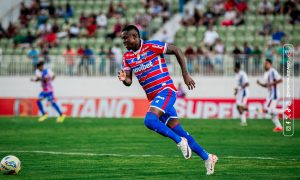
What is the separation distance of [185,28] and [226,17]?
97.4 inches

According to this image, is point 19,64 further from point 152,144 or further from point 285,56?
point 152,144

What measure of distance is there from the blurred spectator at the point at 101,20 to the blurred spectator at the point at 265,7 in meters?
9.26

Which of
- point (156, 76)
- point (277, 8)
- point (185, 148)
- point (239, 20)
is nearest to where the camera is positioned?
point (185, 148)

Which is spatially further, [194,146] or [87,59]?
[87,59]

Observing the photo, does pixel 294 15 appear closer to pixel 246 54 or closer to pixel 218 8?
pixel 246 54

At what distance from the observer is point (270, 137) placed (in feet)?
86.9

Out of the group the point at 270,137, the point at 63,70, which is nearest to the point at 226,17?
the point at 63,70

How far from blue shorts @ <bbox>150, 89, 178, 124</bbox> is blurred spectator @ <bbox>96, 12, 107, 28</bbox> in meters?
31.8

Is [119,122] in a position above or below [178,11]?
below

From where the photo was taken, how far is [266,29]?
4384 cm

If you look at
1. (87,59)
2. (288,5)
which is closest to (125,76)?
(87,59)

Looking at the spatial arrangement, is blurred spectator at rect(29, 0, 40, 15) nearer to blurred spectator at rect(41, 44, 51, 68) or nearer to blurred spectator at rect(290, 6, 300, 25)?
blurred spectator at rect(41, 44, 51, 68)

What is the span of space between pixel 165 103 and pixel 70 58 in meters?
28.9

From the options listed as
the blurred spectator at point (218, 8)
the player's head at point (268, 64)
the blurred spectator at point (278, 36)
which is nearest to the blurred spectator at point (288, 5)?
the blurred spectator at point (278, 36)
